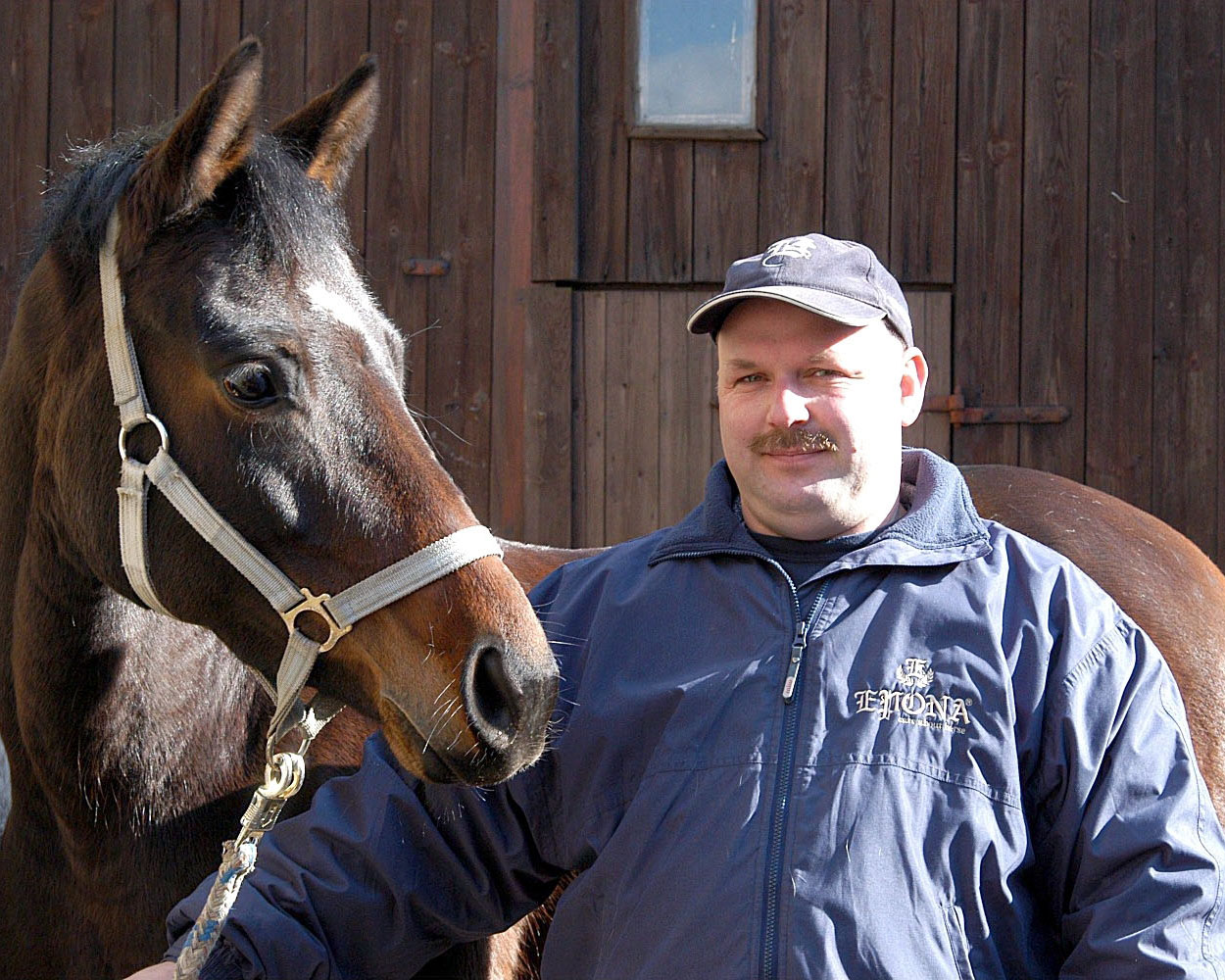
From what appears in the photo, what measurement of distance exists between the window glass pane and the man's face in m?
3.00

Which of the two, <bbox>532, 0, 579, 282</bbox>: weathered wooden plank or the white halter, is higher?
<bbox>532, 0, 579, 282</bbox>: weathered wooden plank

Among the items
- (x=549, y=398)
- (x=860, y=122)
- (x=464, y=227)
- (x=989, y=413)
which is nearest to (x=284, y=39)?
(x=464, y=227)

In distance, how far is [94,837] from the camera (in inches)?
76.8

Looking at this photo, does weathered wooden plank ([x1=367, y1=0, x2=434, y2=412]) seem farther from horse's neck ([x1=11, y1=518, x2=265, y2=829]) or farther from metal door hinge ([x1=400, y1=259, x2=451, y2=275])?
horse's neck ([x1=11, y1=518, x2=265, y2=829])

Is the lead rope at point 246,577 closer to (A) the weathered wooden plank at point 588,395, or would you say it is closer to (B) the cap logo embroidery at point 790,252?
(B) the cap logo embroidery at point 790,252

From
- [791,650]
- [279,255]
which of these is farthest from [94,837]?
[791,650]

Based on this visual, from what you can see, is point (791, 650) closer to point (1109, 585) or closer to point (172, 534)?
point (172, 534)

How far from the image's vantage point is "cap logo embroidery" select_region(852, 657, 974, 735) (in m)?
1.58

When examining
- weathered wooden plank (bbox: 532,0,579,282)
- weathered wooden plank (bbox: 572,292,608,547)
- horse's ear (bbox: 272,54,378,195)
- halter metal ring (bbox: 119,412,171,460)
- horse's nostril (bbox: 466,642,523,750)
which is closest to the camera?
horse's nostril (bbox: 466,642,523,750)

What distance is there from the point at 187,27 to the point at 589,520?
2.35 metres

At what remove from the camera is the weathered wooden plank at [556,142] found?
177 inches

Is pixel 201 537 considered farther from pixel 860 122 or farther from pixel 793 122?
pixel 860 122

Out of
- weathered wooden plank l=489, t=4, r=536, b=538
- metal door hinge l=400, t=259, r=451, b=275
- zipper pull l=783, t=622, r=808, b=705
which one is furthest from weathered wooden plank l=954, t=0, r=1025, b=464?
zipper pull l=783, t=622, r=808, b=705

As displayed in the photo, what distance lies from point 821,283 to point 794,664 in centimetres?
53
